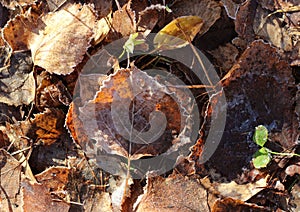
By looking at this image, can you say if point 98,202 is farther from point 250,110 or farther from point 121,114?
point 250,110

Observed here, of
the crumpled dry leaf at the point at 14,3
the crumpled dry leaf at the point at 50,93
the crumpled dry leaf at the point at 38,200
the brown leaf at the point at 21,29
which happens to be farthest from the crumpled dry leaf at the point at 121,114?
the crumpled dry leaf at the point at 14,3

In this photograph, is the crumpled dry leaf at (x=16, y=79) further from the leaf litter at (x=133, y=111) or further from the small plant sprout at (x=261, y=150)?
the small plant sprout at (x=261, y=150)

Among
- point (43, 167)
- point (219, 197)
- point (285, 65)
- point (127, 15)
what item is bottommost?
point (219, 197)

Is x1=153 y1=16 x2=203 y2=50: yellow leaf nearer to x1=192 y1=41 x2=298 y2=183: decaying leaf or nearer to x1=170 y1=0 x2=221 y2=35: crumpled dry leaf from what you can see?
x1=170 y1=0 x2=221 y2=35: crumpled dry leaf

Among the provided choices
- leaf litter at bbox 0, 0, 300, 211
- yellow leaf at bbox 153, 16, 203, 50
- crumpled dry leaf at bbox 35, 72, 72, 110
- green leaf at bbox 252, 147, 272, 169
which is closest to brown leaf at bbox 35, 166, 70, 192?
leaf litter at bbox 0, 0, 300, 211

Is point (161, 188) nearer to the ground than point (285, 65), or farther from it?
nearer to the ground

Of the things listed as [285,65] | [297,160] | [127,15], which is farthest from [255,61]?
[127,15]

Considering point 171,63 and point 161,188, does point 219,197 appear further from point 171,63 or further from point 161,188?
point 171,63

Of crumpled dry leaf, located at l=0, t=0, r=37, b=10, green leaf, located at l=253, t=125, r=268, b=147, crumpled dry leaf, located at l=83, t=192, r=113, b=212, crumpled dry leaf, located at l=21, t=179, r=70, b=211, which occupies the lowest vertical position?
crumpled dry leaf, located at l=83, t=192, r=113, b=212
